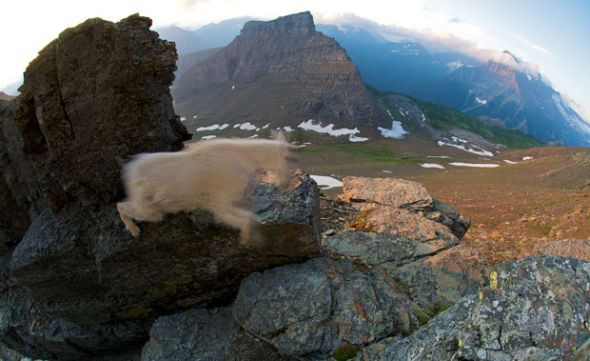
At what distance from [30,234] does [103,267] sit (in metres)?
2.81

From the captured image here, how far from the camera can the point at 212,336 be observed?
9836mm

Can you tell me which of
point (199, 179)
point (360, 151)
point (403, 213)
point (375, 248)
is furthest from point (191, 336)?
point (360, 151)

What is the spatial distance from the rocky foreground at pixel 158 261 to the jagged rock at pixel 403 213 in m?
1.77

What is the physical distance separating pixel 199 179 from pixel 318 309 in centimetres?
391

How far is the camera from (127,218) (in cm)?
881

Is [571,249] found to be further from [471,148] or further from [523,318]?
[471,148]

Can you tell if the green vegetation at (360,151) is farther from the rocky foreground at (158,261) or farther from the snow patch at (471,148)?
the rocky foreground at (158,261)

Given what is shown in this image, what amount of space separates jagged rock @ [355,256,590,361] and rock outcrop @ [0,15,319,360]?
4.07 metres

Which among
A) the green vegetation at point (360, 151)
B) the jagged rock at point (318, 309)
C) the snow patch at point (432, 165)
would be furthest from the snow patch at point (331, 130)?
the jagged rock at point (318, 309)

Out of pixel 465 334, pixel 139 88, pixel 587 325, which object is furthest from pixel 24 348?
pixel 587 325

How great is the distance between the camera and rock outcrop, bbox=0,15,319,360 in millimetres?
8789

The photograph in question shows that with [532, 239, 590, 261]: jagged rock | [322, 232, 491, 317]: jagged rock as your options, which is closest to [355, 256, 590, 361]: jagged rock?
[322, 232, 491, 317]: jagged rock

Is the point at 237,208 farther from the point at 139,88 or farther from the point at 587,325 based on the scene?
the point at 587,325

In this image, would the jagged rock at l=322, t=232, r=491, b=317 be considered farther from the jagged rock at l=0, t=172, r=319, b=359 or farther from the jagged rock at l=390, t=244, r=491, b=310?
the jagged rock at l=0, t=172, r=319, b=359
